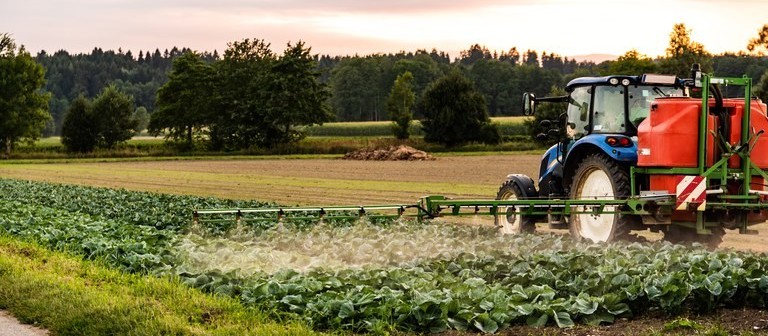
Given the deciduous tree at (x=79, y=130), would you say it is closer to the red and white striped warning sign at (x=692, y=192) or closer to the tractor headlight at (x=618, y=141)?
the tractor headlight at (x=618, y=141)

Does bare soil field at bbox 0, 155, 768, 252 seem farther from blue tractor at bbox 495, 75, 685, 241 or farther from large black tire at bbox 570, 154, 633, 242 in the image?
large black tire at bbox 570, 154, 633, 242

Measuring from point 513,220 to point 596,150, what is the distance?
7.10 ft

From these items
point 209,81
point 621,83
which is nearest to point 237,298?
point 621,83

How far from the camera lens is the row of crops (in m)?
8.15

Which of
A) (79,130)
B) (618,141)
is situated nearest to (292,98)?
(79,130)

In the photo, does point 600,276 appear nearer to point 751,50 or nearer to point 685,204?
point 685,204

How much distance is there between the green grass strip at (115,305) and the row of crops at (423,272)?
352mm

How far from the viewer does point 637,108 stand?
1426 centimetres

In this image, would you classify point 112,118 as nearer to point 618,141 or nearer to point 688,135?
point 618,141

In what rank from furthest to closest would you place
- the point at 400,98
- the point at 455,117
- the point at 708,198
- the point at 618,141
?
the point at 400,98 < the point at 455,117 < the point at 618,141 < the point at 708,198

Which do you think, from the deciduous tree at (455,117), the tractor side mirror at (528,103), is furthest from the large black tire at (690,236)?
the deciduous tree at (455,117)

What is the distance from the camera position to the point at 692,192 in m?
12.3

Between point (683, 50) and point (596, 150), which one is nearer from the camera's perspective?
point (596, 150)

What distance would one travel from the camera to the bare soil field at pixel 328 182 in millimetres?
26609
